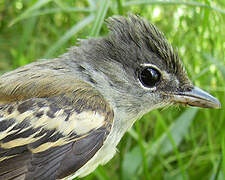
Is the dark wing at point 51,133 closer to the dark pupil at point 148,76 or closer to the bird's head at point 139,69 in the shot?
the bird's head at point 139,69

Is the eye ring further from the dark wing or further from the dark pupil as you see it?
the dark wing

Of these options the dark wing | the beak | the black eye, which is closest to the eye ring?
the black eye

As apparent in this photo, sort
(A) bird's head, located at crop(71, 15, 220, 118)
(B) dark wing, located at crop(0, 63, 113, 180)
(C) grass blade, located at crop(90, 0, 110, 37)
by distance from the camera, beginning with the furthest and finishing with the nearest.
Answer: (C) grass blade, located at crop(90, 0, 110, 37), (A) bird's head, located at crop(71, 15, 220, 118), (B) dark wing, located at crop(0, 63, 113, 180)

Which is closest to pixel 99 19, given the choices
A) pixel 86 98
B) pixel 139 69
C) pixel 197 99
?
pixel 139 69

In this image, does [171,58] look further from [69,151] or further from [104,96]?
[69,151]

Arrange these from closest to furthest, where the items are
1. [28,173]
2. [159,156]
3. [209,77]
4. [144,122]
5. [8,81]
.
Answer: [28,173] < [8,81] < [159,156] < [209,77] < [144,122]

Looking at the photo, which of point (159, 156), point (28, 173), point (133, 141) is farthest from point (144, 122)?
point (28, 173)

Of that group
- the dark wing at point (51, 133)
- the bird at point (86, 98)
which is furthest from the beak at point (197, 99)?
the dark wing at point (51, 133)
